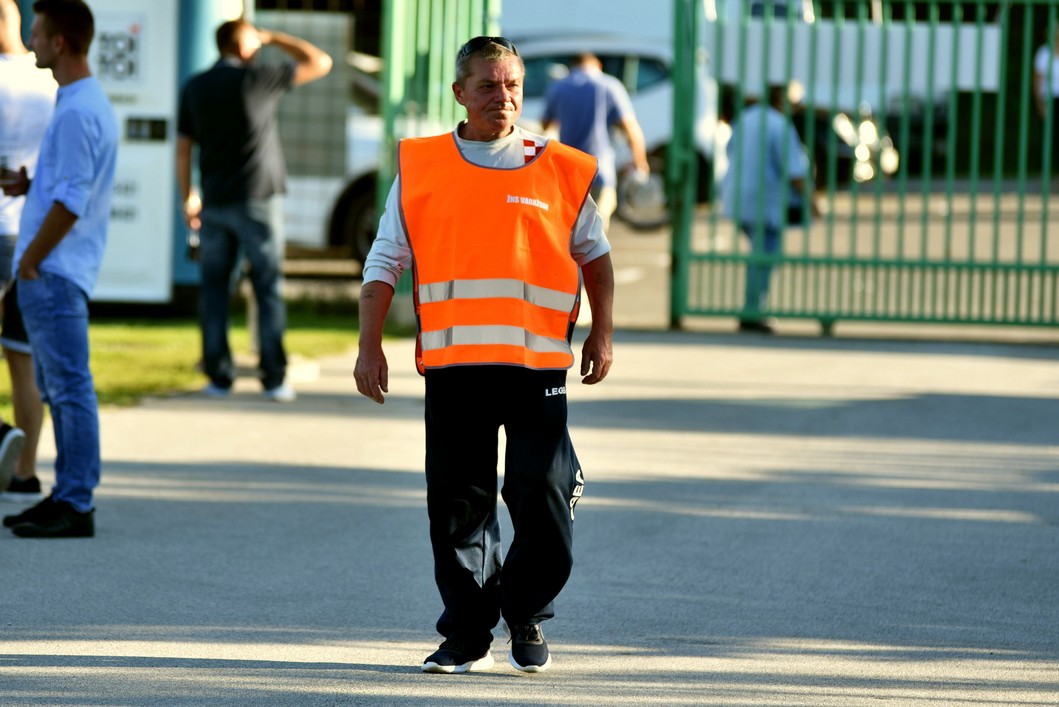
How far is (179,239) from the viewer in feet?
42.5

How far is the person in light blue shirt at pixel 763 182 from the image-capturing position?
12.8m

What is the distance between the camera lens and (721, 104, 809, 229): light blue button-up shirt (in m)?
12.8

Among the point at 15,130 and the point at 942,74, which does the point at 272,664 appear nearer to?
the point at 15,130

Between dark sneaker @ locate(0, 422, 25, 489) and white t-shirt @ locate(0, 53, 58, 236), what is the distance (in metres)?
0.79

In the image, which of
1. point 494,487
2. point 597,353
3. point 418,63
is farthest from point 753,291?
point 494,487

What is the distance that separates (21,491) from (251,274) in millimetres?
2882

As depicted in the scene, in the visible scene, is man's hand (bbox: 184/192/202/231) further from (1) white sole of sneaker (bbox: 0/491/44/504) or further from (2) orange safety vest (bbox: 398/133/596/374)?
(2) orange safety vest (bbox: 398/133/596/374)

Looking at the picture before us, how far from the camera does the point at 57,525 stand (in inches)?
247

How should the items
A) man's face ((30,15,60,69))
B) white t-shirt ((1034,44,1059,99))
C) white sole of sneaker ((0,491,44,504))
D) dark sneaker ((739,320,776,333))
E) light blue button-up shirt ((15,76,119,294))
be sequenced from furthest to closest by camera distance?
dark sneaker ((739,320,776,333)) < white t-shirt ((1034,44,1059,99)) < white sole of sneaker ((0,491,44,504)) < man's face ((30,15,60,69)) < light blue button-up shirt ((15,76,119,294))

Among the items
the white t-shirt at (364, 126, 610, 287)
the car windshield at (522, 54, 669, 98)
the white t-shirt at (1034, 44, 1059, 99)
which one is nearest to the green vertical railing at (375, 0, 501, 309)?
the white t-shirt at (1034, 44, 1059, 99)

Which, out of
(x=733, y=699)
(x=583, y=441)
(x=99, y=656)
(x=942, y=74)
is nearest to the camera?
(x=733, y=699)

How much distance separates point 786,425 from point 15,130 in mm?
4241

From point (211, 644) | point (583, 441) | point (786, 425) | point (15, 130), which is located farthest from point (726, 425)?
point (211, 644)

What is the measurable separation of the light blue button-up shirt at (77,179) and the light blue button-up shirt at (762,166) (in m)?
7.17
